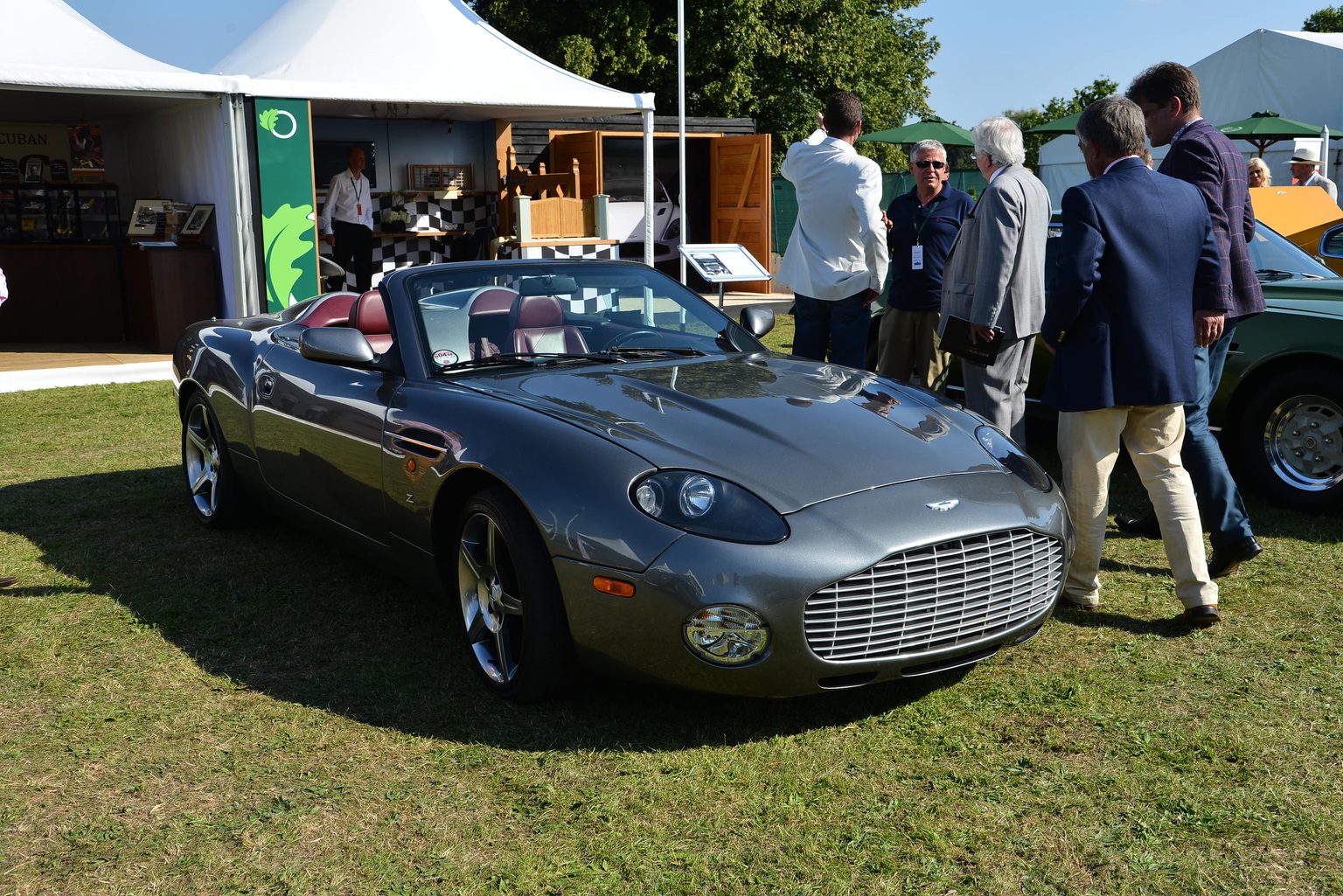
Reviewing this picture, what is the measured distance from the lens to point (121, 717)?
3.51 m

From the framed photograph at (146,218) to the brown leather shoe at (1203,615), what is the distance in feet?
37.4

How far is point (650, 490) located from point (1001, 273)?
2.05 metres

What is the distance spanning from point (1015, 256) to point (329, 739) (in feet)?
9.97

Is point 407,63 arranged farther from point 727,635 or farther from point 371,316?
point 727,635

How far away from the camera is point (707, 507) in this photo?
10.3ft

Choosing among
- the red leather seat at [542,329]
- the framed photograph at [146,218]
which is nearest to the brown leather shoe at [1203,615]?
the red leather seat at [542,329]

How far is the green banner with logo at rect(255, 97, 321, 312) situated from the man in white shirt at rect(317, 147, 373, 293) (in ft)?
7.53

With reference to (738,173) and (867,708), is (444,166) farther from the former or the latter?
(867,708)

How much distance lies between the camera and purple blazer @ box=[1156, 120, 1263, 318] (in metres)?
4.56

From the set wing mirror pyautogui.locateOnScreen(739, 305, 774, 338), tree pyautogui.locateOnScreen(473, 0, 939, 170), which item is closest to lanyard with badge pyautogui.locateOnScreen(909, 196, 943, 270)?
wing mirror pyautogui.locateOnScreen(739, 305, 774, 338)

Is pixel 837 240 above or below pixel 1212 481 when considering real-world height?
above

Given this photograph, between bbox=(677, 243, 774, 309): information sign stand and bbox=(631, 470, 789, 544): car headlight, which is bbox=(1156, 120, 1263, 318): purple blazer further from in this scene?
bbox=(677, 243, 774, 309): information sign stand

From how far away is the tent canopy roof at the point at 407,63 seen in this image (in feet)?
38.7

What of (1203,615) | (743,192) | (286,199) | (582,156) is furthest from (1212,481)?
(743,192)
